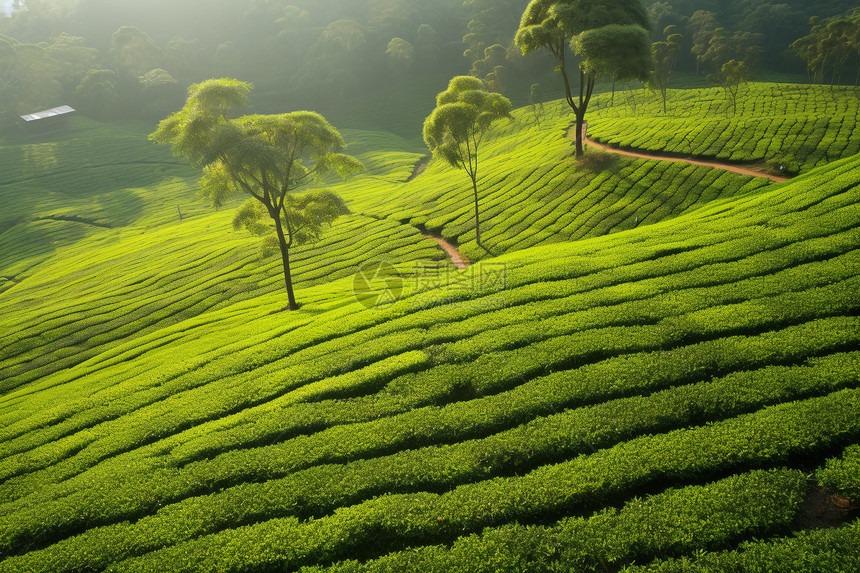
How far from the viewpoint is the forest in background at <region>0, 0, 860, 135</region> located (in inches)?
4274

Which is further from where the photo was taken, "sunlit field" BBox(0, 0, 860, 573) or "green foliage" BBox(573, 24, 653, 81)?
"green foliage" BBox(573, 24, 653, 81)

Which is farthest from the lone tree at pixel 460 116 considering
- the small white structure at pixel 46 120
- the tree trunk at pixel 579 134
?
the small white structure at pixel 46 120

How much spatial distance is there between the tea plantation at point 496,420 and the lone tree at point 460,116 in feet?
40.3

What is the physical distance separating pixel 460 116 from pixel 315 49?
446ft

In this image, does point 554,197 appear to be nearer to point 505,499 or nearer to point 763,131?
point 763,131

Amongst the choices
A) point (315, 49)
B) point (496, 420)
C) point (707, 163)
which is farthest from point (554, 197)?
point (315, 49)

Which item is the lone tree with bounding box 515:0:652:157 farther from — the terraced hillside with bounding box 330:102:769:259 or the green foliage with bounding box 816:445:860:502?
the green foliage with bounding box 816:445:860:502

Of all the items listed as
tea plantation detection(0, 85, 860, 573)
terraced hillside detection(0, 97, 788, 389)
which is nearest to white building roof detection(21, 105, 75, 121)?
terraced hillside detection(0, 97, 788, 389)

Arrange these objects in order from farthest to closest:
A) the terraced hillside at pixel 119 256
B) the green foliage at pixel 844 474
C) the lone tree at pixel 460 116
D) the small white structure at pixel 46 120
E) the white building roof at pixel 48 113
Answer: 1. the small white structure at pixel 46 120
2. the white building roof at pixel 48 113
3. the terraced hillside at pixel 119 256
4. the lone tree at pixel 460 116
5. the green foliage at pixel 844 474

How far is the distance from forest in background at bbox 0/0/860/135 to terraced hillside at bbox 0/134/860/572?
89609mm

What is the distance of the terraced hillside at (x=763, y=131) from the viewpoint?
33188 millimetres

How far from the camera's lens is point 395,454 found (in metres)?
11.4

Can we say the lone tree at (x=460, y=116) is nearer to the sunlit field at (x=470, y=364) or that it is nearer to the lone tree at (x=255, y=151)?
the sunlit field at (x=470, y=364)

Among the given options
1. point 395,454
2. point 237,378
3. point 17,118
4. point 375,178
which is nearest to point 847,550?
point 395,454
